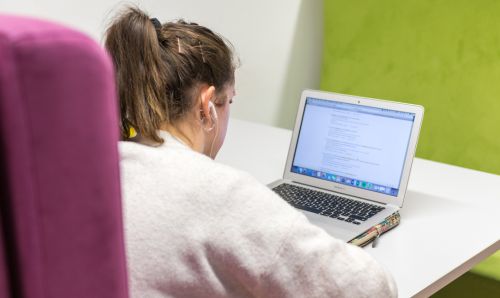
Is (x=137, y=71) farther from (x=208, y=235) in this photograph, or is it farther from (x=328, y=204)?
(x=328, y=204)

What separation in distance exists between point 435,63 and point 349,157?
1187 millimetres

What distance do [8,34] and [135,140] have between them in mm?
655

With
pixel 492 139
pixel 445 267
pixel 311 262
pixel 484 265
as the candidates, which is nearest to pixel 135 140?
pixel 311 262

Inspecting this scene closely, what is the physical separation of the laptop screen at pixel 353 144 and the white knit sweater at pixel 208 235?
2.22 feet

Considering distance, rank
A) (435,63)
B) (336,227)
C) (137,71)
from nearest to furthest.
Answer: (137,71), (336,227), (435,63)

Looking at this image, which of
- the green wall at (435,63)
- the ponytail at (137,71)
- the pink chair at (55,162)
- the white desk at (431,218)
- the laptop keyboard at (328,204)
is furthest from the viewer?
the green wall at (435,63)

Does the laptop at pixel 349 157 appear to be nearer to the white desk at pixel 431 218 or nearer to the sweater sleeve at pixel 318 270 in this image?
the white desk at pixel 431 218

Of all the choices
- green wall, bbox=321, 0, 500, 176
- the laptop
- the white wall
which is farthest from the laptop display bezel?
green wall, bbox=321, 0, 500, 176

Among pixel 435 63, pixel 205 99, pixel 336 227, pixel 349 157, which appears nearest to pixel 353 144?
pixel 349 157

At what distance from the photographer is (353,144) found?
167cm

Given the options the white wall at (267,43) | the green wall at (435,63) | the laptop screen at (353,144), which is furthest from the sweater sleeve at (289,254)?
the green wall at (435,63)

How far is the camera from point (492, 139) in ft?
8.57

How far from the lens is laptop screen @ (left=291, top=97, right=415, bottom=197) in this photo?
1.63m

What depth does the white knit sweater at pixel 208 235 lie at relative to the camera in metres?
0.92
